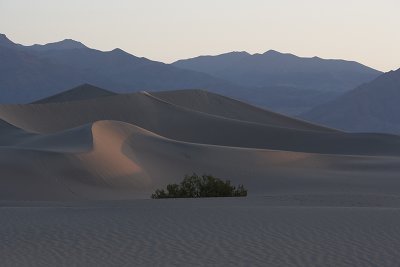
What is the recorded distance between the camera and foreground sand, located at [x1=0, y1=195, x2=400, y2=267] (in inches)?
430

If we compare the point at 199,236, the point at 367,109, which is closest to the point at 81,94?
the point at 199,236

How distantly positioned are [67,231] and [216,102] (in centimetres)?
6529

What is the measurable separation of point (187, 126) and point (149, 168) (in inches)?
983

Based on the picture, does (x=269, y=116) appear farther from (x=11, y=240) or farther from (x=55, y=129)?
(x=11, y=240)

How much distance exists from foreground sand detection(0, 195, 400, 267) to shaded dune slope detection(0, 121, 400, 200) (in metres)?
13.0

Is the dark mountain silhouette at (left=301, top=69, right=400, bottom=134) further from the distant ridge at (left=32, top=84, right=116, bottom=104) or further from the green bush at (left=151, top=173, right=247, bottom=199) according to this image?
the green bush at (left=151, top=173, right=247, bottom=199)

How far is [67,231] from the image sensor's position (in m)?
13.7

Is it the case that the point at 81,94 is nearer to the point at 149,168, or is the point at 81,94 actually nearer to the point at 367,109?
the point at 149,168

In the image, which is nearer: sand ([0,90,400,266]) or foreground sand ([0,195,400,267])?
foreground sand ([0,195,400,267])

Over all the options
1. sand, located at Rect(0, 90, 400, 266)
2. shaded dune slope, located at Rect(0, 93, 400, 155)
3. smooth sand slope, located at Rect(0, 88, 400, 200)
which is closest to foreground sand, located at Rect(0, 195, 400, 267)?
sand, located at Rect(0, 90, 400, 266)

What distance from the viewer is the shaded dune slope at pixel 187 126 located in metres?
55.4

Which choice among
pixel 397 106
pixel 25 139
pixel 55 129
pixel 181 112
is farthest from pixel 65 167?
pixel 397 106

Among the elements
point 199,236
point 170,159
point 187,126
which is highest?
point 187,126

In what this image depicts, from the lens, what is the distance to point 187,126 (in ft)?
200
